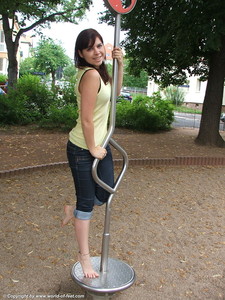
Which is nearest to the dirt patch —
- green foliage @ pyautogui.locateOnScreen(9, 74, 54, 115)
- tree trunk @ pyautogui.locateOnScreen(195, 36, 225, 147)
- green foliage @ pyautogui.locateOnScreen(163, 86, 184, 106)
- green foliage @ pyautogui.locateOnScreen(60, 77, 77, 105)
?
tree trunk @ pyautogui.locateOnScreen(195, 36, 225, 147)

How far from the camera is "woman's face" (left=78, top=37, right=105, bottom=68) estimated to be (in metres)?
2.33

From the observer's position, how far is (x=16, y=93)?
12.6 meters

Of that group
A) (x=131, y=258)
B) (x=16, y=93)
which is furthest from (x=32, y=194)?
(x=16, y=93)

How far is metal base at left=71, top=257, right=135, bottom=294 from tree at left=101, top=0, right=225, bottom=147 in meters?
5.49

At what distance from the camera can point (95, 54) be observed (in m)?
2.33

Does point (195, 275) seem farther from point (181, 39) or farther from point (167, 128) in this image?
point (167, 128)

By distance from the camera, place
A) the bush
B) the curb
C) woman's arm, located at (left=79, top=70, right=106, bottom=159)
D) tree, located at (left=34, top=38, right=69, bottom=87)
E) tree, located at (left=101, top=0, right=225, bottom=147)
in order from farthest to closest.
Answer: tree, located at (left=34, top=38, right=69, bottom=87), the bush, tree, located at (left=101, top=0, right=225, bottom=147), the curb, woman's arm, located at (left=79, top=70, right=106, bottom=159)

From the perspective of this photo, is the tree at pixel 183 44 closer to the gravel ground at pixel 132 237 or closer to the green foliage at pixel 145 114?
the green foliage at pixel 145 114

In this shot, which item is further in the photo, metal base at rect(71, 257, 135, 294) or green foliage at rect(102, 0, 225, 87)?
green foliage at rect(102, 0, 225, 87)

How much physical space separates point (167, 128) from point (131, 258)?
10194mm

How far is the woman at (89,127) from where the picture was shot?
226 centimetres

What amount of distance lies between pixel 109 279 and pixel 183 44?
663 cm

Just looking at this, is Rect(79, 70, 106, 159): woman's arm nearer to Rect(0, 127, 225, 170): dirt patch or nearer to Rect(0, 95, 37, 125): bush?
Rect(0, 127, 225, 170): dirt patch

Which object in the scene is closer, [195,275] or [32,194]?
[195,275]
